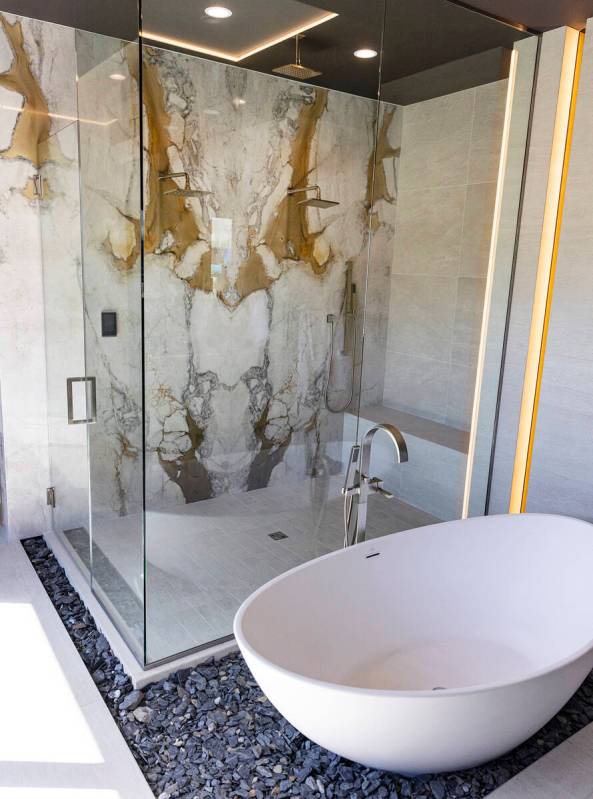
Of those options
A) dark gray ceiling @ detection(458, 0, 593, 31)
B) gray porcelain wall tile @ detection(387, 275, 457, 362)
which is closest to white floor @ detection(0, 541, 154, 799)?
gray porcelain wall tile @ detection(387, 275, 457, 362)

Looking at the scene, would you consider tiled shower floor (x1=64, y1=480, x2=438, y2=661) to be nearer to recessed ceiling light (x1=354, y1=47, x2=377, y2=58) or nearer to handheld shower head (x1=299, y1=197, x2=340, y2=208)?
A: handheld shower head (x1=299, y1=197, x2=340, y2=208)

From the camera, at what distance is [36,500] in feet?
11.7

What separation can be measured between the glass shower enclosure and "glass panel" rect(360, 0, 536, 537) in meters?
0.01

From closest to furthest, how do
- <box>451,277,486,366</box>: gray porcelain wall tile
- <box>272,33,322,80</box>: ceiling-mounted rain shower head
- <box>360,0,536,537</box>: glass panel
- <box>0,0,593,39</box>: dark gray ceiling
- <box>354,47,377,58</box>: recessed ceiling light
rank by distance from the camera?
<box>272,33,322,80</box>: ceiling-mounted rain shower head < <box>0,0,593,39</box>: dark gray ceiling < <box>354,47,377,58</box>: recessed ceiling light < <box>360,0,536,537</box>: glass panel < <box>451,277,486,366</box>: gray porcelain wall tile

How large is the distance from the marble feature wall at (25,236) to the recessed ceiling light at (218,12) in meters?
1.21

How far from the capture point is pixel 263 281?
2.58 m

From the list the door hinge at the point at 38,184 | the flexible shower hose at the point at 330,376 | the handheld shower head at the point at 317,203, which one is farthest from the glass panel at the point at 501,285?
the door hinge at the point at 38,184

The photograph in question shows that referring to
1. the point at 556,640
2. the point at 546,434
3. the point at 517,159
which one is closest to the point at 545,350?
the point at 546,434

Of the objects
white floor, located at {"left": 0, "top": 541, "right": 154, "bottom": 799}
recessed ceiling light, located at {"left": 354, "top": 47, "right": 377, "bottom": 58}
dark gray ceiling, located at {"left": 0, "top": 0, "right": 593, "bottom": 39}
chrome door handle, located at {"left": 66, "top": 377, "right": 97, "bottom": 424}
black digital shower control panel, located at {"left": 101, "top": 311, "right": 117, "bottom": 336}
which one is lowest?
white floor, located at {"left": 0, "top": 541, "right": 154, "bottom": 799}

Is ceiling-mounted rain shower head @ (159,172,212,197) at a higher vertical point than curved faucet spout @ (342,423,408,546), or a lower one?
higher

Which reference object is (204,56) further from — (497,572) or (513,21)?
(497,572)

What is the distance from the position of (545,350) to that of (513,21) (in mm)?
1567

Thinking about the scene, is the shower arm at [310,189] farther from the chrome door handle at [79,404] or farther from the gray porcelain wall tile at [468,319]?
the chrome door handle at [79,404]

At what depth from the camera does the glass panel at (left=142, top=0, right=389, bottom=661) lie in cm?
227
